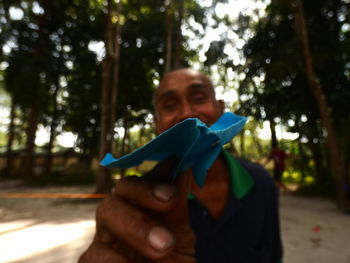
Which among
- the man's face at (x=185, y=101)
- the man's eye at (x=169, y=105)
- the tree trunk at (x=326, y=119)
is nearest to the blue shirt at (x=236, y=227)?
the man's face at (x=185, y=101)

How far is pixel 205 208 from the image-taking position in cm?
112

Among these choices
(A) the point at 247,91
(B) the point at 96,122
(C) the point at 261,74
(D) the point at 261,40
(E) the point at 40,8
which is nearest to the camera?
(A) the point at 247,91

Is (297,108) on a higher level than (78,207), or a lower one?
higher

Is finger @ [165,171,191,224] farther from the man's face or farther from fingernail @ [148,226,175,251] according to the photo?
the man's face

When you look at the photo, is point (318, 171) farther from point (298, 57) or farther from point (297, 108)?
point (298, 57)

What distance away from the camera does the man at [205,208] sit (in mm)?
591

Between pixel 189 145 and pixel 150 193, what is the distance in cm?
17

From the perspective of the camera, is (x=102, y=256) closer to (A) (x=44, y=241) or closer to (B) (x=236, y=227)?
(B) (x=236, y=227)

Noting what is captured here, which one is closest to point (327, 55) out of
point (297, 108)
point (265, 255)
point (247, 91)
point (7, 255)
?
point (297, 108)

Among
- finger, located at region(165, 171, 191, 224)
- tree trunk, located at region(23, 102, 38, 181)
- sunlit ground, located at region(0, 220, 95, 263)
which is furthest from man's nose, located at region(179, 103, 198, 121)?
tree trunk, located at region(23, 102, 38, 181)

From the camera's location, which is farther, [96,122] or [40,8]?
[96,122]

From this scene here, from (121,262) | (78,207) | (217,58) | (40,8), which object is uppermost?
(40,8)

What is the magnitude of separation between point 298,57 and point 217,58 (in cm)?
438

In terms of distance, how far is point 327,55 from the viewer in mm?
6859
